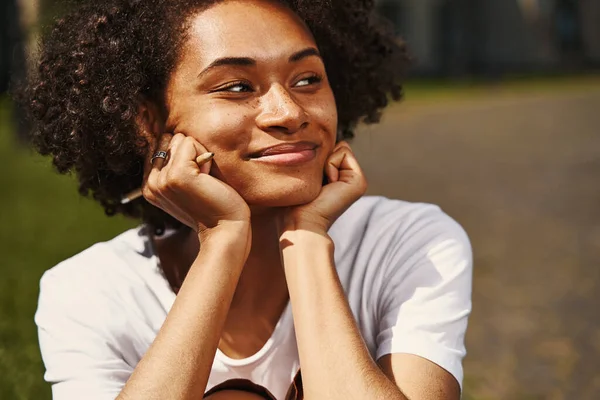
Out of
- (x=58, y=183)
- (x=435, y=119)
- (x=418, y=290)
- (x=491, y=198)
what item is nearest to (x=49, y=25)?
(x=418, y=290)

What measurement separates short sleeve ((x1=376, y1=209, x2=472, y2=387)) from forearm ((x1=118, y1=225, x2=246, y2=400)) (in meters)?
0.51

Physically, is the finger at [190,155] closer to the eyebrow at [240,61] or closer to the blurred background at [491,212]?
the eyebrow at [240,61]

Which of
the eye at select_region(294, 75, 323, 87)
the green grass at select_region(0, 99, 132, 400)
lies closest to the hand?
the eye at select_region(294, 75, 323, 87)

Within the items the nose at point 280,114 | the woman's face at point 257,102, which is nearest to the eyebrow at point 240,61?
the woman's face at point 257,102

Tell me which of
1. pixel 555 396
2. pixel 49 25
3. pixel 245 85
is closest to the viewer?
pixel 245 85

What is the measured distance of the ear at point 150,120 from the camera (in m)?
3.20

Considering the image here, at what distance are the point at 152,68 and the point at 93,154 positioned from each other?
1.24 ft

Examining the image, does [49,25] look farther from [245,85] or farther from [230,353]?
[230,353]

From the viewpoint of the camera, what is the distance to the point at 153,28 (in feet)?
10.3

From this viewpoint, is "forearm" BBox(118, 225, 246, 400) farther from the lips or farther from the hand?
the lips

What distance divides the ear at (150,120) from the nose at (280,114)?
0.46 metres

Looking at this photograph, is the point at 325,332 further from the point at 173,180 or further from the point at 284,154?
the point at 173,180

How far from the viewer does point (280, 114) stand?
2867mm

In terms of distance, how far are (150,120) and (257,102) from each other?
48 centimetres
